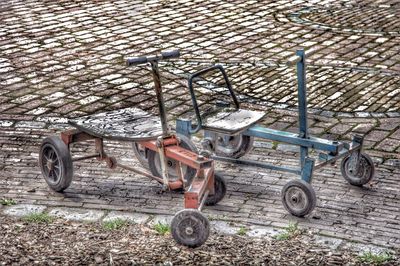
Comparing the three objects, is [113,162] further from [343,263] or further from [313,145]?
[343,263]

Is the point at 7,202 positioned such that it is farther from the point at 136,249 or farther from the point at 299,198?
the point at 299,198

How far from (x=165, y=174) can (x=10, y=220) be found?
46.5 inches

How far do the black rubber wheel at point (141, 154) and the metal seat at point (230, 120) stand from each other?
608 millimetres

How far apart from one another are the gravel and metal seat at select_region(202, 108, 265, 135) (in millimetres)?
1048

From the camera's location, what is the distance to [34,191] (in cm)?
770

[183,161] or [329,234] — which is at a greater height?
[183,161]

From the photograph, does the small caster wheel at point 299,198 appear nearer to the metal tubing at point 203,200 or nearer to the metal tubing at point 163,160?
the metal tubing at point 203,200

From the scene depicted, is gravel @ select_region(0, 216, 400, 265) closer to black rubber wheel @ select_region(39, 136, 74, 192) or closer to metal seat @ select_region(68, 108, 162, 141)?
black rubber wheel @ select_region(39, 136, 74, 192)

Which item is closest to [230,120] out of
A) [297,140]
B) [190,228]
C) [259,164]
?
[259,164]

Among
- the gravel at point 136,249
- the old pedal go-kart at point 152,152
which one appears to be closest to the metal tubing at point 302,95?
the old pedal go-kart at point 152,152

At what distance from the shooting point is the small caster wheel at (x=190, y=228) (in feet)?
21.0

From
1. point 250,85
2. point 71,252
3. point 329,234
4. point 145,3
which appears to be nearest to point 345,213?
point 329,234

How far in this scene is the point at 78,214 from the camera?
7.18 m

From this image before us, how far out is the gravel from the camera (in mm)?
6277
